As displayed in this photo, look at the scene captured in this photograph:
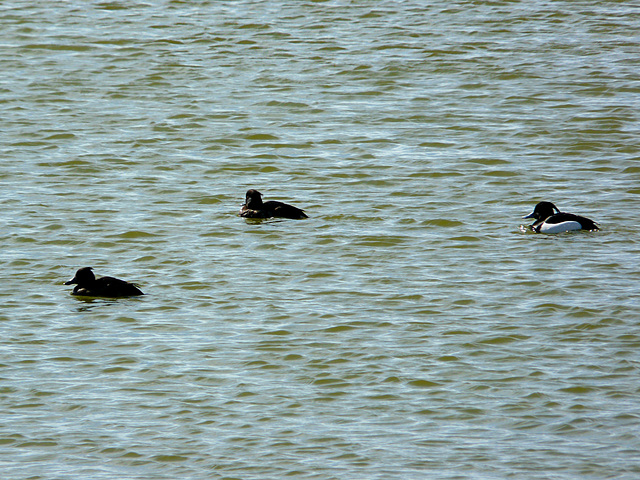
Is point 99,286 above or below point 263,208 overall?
below

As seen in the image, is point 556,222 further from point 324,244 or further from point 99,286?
point 99,286

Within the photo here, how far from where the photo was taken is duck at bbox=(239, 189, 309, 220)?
601 inches

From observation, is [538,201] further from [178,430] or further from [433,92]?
[178,430]

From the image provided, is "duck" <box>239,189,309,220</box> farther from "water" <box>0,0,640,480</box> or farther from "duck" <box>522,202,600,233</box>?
"duck" <box>522,202,600,233</box>

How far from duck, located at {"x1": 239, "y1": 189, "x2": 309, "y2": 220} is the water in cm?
14

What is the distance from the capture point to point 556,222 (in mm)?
14258

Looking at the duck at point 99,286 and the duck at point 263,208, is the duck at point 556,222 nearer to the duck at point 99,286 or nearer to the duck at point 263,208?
the duck at point 263,208

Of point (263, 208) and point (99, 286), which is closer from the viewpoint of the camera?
point (99, 286)

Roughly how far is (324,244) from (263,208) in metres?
1.30

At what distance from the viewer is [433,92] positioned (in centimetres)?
2156

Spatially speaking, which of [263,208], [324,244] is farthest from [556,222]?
[263,208]

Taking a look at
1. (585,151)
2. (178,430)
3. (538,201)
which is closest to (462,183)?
(538,201)

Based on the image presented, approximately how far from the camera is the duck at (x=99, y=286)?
1241 centimetres

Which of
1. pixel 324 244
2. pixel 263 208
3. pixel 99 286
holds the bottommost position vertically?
pixel 324 244
